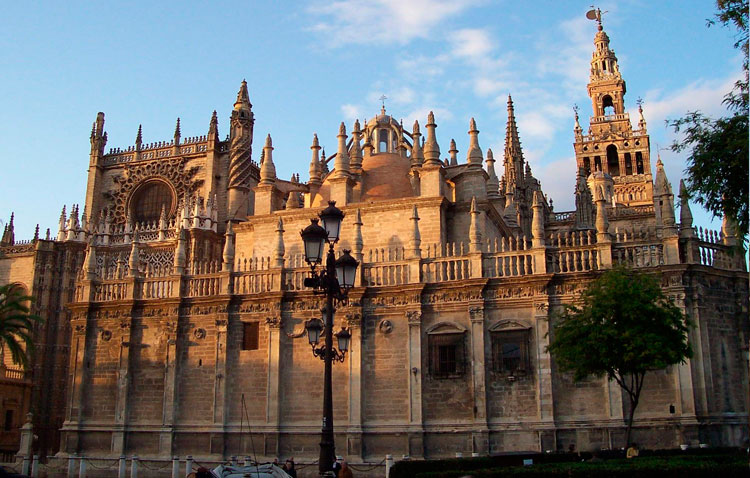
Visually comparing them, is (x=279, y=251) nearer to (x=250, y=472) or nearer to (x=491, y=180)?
(x=491, y=180)

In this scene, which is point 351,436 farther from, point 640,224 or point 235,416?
A: point 640,224

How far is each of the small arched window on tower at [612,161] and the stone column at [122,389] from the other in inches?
2162

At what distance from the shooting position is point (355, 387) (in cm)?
2398

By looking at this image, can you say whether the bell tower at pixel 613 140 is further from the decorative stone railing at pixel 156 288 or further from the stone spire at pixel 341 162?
the decorative stone railing at pixel 156 288

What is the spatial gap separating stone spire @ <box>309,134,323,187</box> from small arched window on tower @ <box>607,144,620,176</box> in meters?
45.6

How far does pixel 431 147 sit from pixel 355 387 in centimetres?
1021

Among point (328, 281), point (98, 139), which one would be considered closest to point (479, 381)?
point (328, 281)

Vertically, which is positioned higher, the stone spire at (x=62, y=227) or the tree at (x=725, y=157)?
the stone spire at (x=62, y=227)

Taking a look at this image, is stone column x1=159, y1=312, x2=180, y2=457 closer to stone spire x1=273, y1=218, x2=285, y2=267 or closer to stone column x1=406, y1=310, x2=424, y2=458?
stone spire x1=273, y1=218, x2=285, y2=267

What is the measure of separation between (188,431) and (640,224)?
117 feet

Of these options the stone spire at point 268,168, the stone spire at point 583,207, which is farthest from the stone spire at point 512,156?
the stone spire at point 268,168

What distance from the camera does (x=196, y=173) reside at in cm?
4525

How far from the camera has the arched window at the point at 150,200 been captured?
150 ft

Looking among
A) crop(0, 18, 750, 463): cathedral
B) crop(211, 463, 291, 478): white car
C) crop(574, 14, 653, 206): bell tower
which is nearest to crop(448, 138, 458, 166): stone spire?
crop(0, 18, 750, 463): cathedral
